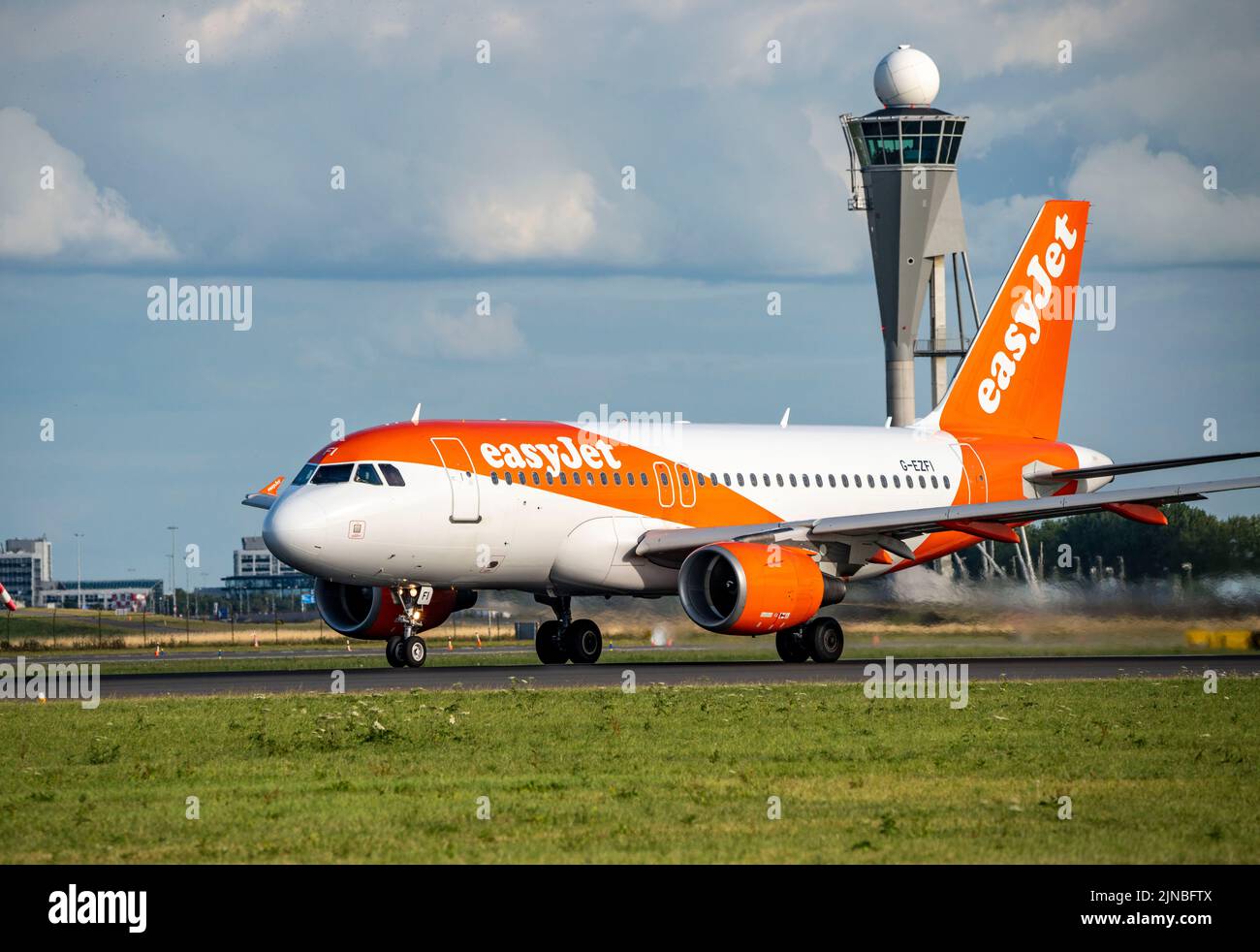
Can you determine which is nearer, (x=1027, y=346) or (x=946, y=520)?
(x=946, y=520)

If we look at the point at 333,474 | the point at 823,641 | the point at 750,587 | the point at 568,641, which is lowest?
the point at 823,641

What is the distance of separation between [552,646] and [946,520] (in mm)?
8694

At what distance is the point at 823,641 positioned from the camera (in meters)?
38.8

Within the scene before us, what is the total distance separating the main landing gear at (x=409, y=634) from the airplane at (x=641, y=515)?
1.5 inches

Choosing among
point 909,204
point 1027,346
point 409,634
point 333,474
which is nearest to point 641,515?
point 409,634

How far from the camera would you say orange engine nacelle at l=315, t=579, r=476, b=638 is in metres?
38.9

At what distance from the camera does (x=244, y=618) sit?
126 m

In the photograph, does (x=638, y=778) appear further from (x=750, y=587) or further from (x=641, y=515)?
(x=641, y=515)

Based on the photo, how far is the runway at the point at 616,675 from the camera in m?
31.4

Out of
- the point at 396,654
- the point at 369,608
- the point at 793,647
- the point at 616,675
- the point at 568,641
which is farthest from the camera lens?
the point at 568,641

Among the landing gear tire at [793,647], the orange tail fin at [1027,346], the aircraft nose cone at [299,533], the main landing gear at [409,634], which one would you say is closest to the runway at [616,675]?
the main landing gear at [409,634]

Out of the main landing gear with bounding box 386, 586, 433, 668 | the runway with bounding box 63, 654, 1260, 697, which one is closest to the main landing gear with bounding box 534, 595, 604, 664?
the runway with bounding box 63, 654, 1260, 697

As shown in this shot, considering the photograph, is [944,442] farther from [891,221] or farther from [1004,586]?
[891,221]

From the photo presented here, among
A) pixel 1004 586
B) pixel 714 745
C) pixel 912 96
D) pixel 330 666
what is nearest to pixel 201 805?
pixel 714 745
